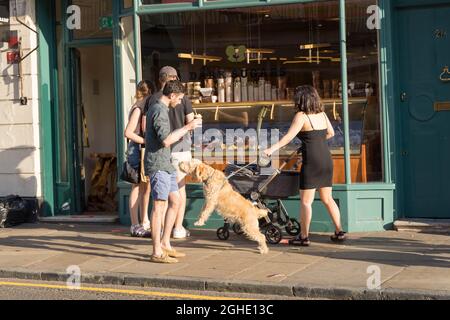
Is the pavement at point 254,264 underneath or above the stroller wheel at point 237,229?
underneath

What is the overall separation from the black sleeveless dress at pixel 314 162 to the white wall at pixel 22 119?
489cm

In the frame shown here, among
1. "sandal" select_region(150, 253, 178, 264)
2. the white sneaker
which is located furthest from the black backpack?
"sandal" select_region(150, 253, 178, 264)

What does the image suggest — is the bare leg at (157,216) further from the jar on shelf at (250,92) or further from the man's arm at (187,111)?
the jar on shelf at (250,92)

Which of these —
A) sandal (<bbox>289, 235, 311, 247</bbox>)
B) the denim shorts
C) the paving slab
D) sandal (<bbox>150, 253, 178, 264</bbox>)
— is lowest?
the paving slab

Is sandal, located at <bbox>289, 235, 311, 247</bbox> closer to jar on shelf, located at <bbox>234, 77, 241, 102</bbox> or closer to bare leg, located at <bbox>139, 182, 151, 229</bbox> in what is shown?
bare leg, located at <bbox>139, 182, 151, 229</bbox>

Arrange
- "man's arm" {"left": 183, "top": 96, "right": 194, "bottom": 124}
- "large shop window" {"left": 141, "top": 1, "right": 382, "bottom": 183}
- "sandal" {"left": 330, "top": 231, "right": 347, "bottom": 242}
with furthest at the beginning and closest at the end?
"large shop window" {"left": 141, "top": 1, "right": 382, "bottom": 183}, "man's arm" {"left": 183, "top": 96, "right": 194, "bottom": 124}, "sandal" {"left": 330, "top": 231, "right": 347, "bottom": 242}

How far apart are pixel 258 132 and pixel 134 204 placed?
203 centimetres

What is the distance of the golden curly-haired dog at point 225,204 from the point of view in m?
9.62

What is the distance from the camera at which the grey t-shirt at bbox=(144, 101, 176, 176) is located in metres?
9.05

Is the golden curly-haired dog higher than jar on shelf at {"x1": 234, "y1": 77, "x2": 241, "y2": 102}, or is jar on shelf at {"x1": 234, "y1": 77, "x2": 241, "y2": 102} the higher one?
jar on shelf at {"x1": 234, "y1": 77, "x2": 241, "y2": 102}

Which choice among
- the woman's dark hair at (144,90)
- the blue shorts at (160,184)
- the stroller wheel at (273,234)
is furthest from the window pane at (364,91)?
the blue shorts at (160,184)

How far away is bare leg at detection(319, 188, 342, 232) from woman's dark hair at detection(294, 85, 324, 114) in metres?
0.96
